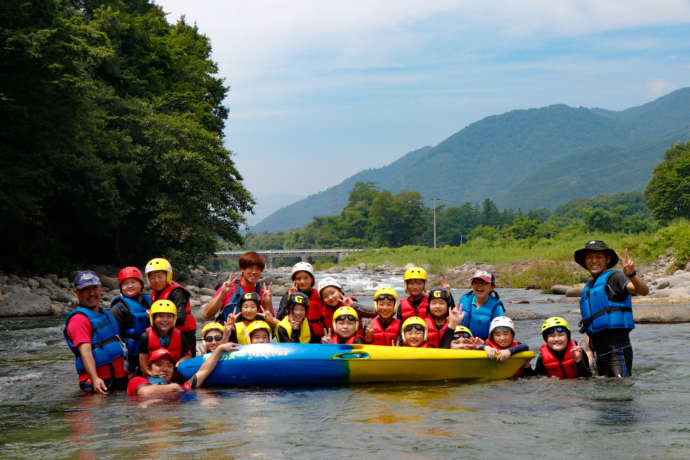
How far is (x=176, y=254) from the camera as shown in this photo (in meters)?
28.5

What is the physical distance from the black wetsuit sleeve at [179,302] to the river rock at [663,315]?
10.0 m

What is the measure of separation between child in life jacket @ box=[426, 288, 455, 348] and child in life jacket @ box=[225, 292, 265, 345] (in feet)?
6.18

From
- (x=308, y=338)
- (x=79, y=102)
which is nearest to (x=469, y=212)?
(x=79, y=102)

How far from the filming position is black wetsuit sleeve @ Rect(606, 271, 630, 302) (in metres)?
6.80

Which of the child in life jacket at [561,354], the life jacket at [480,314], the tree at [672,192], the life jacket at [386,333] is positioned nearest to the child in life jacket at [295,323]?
the life jacket at [386,333]

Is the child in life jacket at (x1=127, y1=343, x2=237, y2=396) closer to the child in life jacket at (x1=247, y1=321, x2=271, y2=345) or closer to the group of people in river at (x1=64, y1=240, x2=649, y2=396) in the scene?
the group of people in river at (x1=64, y1=240, x2=649, y2=396)

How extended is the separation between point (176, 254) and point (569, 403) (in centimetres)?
2363

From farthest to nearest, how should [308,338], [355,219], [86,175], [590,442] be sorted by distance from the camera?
[355,219]
[86,175]
[308,338]
[590,442]

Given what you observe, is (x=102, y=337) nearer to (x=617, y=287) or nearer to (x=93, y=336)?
(x=93, y=336)

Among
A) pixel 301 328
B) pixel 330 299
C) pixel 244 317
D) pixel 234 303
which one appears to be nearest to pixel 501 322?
pixel 330 299

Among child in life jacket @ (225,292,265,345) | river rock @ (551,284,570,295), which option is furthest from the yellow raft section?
river rock @ (551,284,570,295)

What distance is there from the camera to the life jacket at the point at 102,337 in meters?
6.72

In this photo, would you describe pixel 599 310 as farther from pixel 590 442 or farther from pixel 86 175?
pixel 86 175

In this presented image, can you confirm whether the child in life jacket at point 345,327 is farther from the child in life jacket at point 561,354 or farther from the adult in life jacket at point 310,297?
the child in life jacket at point 561,354
